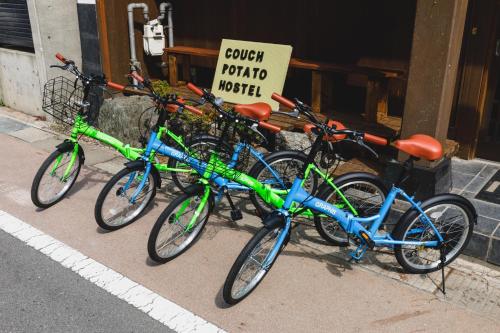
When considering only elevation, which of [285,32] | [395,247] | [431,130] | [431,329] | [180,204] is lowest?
[431,329]

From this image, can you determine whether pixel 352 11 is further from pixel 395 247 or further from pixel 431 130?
pixel 395 247

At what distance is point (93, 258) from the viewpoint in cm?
439

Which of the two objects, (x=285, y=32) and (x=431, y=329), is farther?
(x=285, y=32)

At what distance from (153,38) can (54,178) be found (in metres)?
3.50

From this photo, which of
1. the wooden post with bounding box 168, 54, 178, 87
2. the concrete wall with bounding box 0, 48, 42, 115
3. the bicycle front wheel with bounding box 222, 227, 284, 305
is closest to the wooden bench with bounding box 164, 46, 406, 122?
the wooden post with bounding box 168, 54, 178, 87

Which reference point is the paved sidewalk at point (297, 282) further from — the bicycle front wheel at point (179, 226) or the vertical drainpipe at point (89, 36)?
the vertical drainpipe at point (89, 36)

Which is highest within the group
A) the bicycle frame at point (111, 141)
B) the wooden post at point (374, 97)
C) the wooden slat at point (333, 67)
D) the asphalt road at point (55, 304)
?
the wooden slat at point (333, 67)

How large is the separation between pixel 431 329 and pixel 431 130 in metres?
1.90

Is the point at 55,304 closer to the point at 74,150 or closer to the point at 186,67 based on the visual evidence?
the point at 74,150

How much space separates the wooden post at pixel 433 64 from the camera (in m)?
4.29

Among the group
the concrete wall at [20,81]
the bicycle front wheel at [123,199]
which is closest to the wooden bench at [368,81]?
the bicycle front wheel at [123,199]

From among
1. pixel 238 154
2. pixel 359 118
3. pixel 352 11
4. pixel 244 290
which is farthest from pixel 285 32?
pixel 244 290

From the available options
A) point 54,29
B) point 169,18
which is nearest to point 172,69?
point 169,18

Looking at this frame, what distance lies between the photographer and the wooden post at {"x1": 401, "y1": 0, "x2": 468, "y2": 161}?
A: 4289 mm
